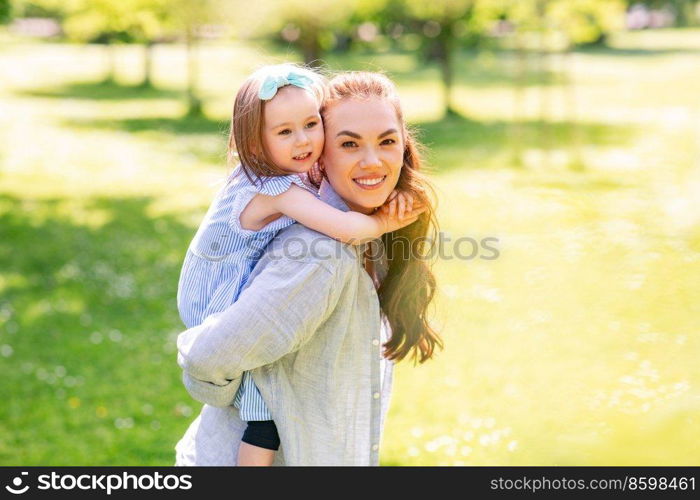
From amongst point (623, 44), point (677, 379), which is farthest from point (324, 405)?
point (623, 44)

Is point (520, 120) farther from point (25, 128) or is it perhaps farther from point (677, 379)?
point (677, 379)

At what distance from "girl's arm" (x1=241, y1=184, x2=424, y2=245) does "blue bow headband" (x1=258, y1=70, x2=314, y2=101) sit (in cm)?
24

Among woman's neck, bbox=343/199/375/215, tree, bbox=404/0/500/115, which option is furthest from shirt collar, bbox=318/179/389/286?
tree, bbox=404/0/500/115

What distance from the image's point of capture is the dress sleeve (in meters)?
2.37

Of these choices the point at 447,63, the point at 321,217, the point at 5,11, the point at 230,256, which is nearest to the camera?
the point at 321,217

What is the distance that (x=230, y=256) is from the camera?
2.41m

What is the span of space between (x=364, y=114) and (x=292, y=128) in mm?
184

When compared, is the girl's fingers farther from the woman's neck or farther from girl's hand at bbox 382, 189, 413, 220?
the woman's neck

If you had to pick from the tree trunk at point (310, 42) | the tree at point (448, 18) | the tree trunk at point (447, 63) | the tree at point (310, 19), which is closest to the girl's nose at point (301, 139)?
the tree at point (310, 19)

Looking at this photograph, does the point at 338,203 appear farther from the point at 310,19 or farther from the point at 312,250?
the point at 310,19

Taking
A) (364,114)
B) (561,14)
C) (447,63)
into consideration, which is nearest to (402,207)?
(364,114)

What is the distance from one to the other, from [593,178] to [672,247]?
13324 millimetres
